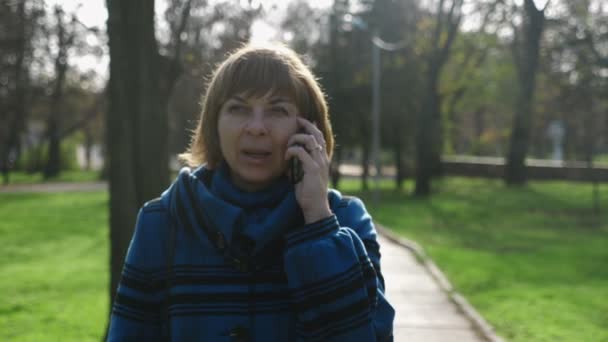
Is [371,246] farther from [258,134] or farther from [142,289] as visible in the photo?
[142,289]

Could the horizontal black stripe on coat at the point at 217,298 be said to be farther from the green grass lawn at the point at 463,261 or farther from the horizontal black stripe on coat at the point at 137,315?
the green grass lawn at the point at 463,261

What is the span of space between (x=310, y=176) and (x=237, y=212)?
0.22 m

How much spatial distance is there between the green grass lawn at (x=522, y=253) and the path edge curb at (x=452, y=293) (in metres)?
0.14

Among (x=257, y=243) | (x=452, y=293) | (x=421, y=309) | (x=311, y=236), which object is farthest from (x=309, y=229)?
(x=452, y=293)

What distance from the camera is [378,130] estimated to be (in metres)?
31.5

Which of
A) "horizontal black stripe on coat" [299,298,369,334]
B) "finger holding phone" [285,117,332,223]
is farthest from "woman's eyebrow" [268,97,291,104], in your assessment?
"horizontal black stripe on coat" [299,298,369,334]

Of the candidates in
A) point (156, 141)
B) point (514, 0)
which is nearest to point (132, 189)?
point (156, 141)

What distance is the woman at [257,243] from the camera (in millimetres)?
1844

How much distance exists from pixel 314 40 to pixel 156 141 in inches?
1082

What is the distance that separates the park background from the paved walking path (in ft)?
1.23

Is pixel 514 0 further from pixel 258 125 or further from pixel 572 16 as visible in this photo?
pixel 258 125

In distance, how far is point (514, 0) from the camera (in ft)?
87.4

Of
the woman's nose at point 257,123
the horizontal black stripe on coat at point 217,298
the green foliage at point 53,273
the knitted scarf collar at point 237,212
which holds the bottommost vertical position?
the green foliage at point 53,273

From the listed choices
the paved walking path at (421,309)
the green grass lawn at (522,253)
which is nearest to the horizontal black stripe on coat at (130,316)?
the paved walking path at (421,309)
